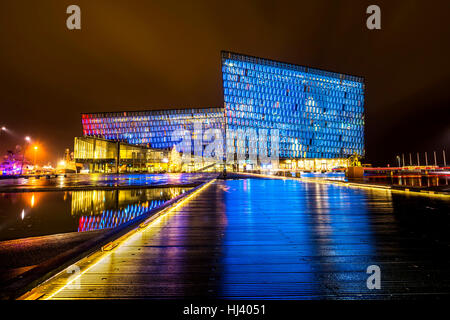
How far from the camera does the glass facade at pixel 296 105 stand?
94.8 metres

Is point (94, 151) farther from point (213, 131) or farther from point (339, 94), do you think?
point (339, 94)

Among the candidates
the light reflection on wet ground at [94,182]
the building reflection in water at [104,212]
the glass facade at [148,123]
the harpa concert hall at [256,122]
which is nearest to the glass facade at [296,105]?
the harpa concert hall at [256,122]

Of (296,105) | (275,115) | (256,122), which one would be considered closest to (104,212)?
(256,122)

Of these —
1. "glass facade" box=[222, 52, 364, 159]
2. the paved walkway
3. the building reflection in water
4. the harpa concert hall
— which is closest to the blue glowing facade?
"glass facade" box=[222, 52, 364, 159]

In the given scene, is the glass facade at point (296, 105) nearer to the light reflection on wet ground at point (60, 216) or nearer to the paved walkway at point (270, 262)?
the light reflection on wet ground at point (60, 216)

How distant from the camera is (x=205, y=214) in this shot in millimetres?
7656

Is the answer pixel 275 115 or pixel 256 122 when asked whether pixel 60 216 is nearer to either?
pixel 256 122

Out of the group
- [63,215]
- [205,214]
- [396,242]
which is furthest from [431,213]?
[63,215]

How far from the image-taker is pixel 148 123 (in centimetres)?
11038

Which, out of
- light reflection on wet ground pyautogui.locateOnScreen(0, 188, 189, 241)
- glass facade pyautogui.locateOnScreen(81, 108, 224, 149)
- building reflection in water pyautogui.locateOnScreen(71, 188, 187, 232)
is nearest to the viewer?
light reflection on wet ground pyautogui.locateOnScreen(0, 188, 189, 241)

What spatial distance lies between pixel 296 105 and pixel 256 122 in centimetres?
2164

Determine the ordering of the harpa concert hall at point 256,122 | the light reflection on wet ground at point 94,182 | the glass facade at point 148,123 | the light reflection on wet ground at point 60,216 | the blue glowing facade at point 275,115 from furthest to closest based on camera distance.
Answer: the glass facade at point 148,123
the blue glowing facade at point 275,115
the harpa concert hall at point 256,122
the light reflection on wet ground at point 94,182
the light reflection on wet ground at point 60,216

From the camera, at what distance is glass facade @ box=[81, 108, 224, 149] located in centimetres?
10494

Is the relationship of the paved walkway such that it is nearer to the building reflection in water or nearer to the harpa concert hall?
the building reflection in water
